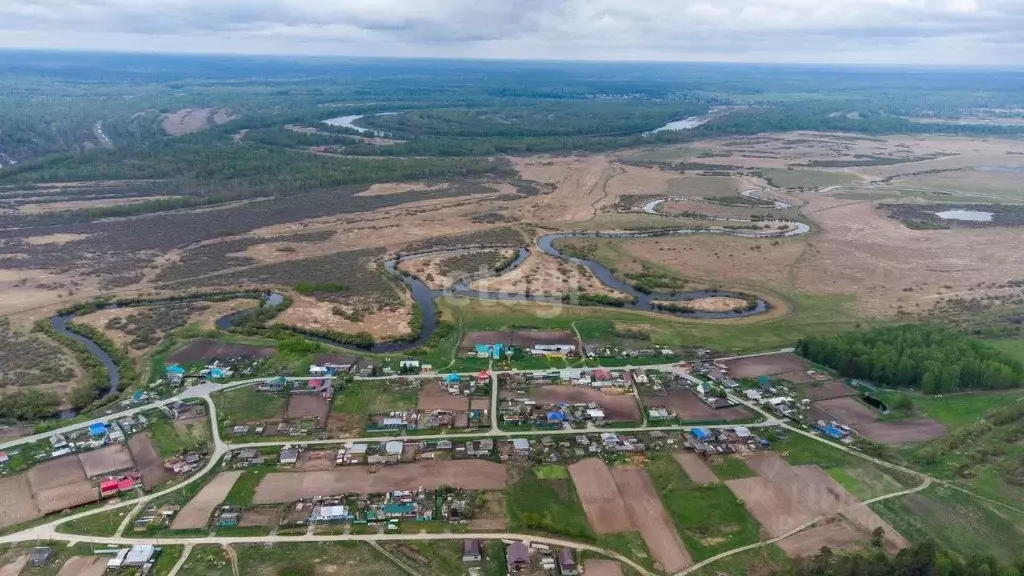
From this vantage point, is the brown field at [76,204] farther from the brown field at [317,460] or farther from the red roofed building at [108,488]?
the brown field at [317,460]

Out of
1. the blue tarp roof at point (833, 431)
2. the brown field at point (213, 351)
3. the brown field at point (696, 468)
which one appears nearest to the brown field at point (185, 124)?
the brown field at point (213, 351)

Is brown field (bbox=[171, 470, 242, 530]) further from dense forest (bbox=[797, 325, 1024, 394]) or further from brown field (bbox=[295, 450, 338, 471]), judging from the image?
dense forest (bbox=[797, 325, 1024, 394])

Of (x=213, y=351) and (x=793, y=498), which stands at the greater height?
(x=213, y=351)

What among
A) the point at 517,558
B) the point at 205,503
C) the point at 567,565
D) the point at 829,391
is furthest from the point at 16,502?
the point at 829,391

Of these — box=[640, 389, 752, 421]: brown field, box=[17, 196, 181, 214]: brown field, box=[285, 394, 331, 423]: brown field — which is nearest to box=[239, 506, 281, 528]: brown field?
box=[285, 394, 331, 423]: brown field

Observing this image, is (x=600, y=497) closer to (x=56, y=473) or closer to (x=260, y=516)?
(x=260, y=516)

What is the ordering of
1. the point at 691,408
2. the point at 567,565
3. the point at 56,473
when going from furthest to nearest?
the point at 691,408, the point at 56,473, the point at 567,565

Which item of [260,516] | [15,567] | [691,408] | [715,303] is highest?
[715,303]
